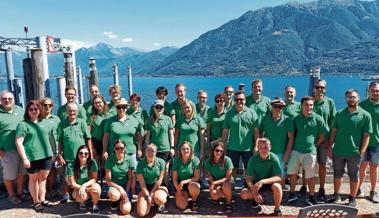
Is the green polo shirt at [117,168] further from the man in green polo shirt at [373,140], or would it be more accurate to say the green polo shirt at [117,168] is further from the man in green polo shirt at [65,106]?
the man in green polo shirt at [373,140]

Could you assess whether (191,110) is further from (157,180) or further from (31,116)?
(31,116)

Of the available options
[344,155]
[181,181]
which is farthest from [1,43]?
[344,155]

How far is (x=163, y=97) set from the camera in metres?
7.02

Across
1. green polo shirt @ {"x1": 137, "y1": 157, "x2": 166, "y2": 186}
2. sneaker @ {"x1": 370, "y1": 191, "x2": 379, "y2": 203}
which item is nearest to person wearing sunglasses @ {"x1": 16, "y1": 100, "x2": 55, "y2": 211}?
green polo shirt @ {"x1": 137, "y1": 157, "x2": 166, "y2": 186}

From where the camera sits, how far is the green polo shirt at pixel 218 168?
5.88 metres

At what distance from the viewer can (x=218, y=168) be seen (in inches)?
233

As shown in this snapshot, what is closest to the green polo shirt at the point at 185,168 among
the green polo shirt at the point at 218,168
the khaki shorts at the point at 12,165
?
the green polo shirt at the point at 218,168

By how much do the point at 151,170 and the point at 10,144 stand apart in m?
2.68

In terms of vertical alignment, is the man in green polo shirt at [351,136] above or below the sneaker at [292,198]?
above

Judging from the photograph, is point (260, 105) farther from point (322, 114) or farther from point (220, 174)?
point (220, 174)

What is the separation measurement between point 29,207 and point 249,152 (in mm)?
4333

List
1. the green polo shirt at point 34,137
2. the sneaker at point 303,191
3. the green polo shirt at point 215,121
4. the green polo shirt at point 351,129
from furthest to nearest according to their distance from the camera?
the green polo shirt at point 215,121, the sneaker at point 303,191, the green polo shirt at point 34,137, the green polo shirt at point 351,129

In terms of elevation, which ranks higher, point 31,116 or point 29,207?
point 31,116

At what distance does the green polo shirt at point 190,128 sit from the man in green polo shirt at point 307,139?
1.77m
